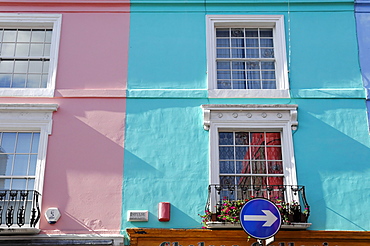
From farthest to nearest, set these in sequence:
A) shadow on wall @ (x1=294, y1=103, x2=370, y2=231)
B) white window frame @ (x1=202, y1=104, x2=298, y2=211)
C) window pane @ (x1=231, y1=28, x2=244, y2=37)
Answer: window pane @ (x1=231, y1=28, x2=244, y2=37) → white window frame @ (x1=202, y1=104, x2=298, y2=211) → shadow on wall @ (x1=294, y1=103, x2=370, y2=231)

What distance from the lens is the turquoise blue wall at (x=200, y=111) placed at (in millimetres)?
9773

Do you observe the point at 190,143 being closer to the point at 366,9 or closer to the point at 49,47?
the point at 49,47

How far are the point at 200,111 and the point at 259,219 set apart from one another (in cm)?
312

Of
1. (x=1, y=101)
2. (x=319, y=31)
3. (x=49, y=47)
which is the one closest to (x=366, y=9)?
(x=319, y=31)

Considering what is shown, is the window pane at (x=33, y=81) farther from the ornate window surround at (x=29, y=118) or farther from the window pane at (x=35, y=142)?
the window pane at (x=35, y=142)

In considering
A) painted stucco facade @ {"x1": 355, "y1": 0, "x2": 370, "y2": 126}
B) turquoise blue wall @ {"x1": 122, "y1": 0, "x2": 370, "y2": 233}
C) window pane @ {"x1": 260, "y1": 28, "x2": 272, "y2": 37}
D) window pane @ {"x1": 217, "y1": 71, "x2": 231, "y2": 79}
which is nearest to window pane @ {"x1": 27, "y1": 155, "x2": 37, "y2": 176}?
turquoise blue wall @ {"x1": 122, "y1": 0, "x2": 370, "y2": 233}

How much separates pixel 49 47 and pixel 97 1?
1.48 m

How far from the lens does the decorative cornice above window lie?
10.2m

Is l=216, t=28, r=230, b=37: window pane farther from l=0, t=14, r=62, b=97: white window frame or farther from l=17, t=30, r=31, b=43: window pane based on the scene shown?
l=17, t=30, r=31, b=43: window pane

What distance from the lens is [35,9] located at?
11.3 metres

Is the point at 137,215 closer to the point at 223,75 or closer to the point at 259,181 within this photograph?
the point at 259,181

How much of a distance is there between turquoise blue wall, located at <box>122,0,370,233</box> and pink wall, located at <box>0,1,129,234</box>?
0.25m

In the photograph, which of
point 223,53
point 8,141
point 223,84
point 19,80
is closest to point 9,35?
point 19,80

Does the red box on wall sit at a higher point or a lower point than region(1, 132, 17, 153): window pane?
lower
